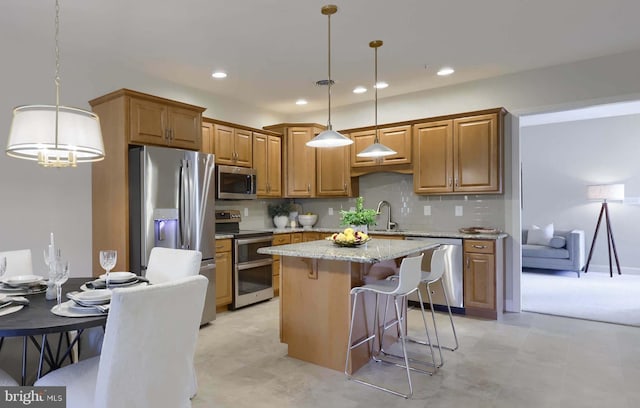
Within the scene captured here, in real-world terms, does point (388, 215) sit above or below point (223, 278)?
above

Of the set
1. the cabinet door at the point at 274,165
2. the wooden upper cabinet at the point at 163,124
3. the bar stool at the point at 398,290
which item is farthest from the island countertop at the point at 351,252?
the cabinet door at the point at 274,165

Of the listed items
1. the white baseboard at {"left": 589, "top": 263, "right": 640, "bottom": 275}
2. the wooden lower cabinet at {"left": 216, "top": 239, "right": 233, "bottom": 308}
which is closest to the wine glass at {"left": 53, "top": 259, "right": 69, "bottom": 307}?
the wooden lower cabinet at {"left": 216, "top": 239, "right": 233, "bottom": 308}

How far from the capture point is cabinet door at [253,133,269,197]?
515 cm

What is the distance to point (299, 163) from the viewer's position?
5516 millimetres

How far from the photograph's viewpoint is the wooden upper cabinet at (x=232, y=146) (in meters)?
4.64

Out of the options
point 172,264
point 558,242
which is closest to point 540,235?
point 558,242

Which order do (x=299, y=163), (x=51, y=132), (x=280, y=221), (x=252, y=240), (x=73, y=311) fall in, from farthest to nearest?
(x=280, y=221) → (x=299, y=163) → (x=252, y=240) → (x=51, y=132) → (x=73, y=311)

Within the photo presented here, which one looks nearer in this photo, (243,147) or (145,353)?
(145,353)

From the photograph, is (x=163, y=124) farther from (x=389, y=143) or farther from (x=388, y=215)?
(x=388, y=215)

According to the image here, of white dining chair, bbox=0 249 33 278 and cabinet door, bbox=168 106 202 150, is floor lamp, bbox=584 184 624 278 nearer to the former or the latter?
cabinet door, bbox=168 106 202 150

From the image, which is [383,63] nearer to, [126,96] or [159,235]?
[126,96]

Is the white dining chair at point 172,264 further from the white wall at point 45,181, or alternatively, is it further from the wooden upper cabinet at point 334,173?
the wooden upper cabinet at point 334,173

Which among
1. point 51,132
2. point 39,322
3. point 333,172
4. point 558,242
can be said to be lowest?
point 558,242

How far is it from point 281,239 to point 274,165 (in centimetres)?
109
